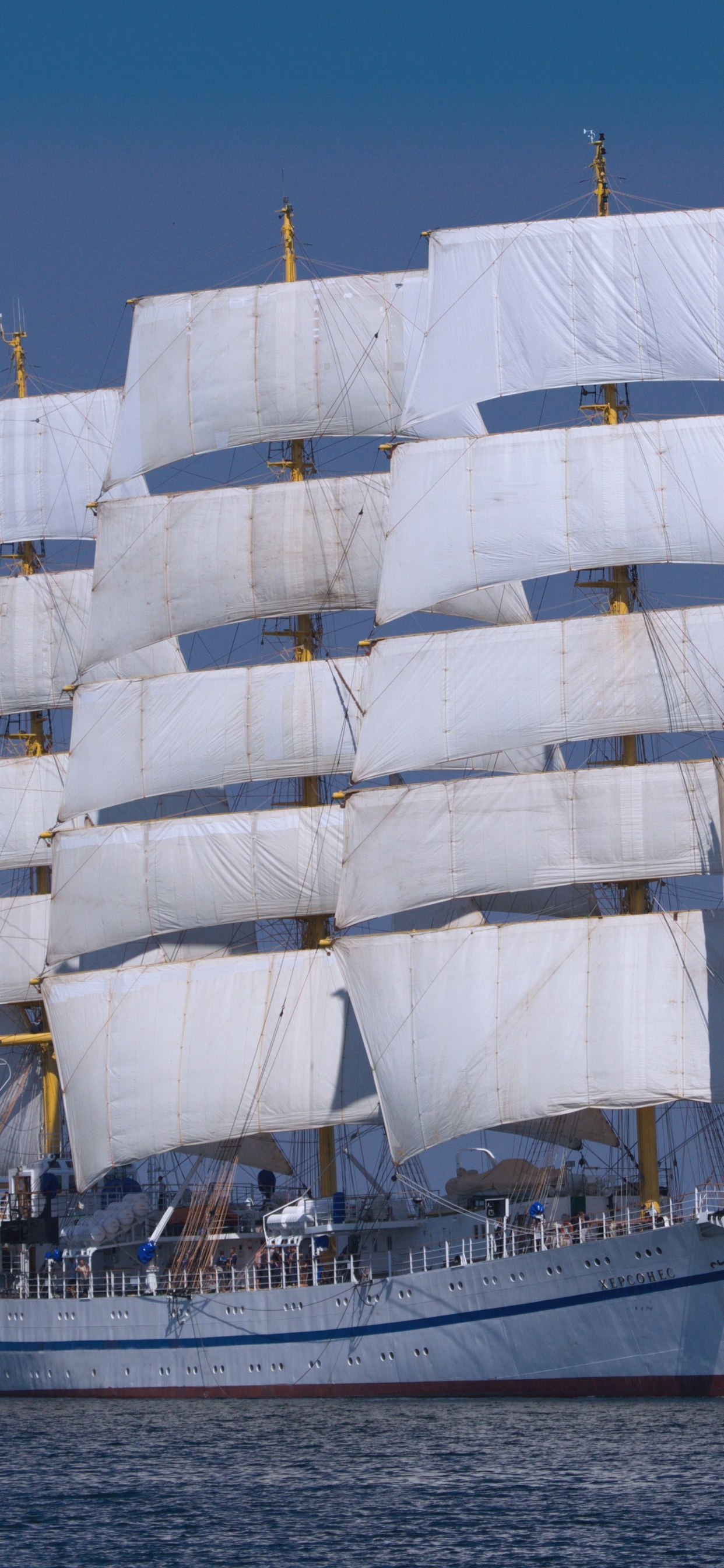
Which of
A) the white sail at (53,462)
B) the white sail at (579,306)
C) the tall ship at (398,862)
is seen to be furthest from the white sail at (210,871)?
the white sail at (53,462)

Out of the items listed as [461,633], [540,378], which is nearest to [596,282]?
[540,378]

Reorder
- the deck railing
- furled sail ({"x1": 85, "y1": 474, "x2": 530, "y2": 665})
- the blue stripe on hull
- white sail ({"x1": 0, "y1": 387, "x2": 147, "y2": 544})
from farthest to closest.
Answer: white sail ({"x1": 0, "y1": 387, "x2": 147, "y2": 544})
furled sail ({"x1": 85, "y1": 474, "x2": 530, "y2": 665})
the deck railing
the blue stripe on hull

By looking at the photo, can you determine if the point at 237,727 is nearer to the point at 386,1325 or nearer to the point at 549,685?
the point at 549,685

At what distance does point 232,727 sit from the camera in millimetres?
54719

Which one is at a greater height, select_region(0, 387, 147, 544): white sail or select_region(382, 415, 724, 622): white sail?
select_region(0, 387, 147, 544): white sail

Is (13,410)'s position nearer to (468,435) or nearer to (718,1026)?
(468,435)

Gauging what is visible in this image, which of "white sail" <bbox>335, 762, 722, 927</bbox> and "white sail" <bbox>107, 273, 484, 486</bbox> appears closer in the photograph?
"white sail" <bbox>335, 762, 722, 927</bbox>

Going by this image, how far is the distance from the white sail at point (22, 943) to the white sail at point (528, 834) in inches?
589

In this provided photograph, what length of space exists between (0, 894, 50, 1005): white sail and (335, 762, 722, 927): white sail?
1495 cm

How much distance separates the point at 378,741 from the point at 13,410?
20.3 meters

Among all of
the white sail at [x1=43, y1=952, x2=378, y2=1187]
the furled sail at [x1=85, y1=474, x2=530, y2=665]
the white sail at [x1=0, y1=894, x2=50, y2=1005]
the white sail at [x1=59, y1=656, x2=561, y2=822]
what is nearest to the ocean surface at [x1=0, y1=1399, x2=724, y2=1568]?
the white sail at [x1=43, y1=952, x2=378, y2=1187]

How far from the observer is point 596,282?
49.6 meters

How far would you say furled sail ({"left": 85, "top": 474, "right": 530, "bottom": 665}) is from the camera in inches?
2174

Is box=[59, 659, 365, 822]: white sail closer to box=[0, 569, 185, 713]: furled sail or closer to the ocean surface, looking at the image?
box=[0, 569, 185, 713]: furled sail
